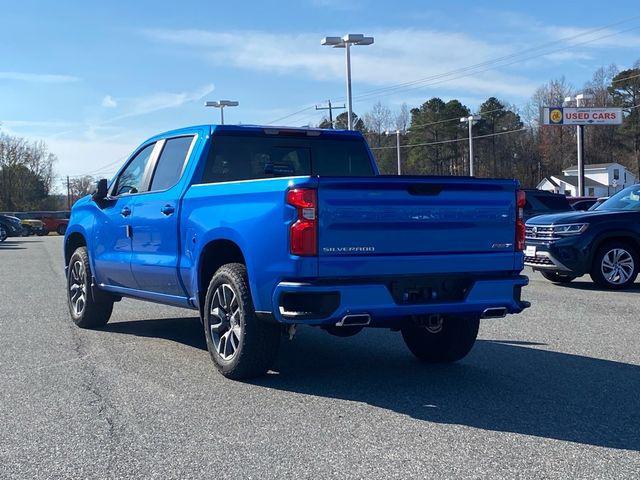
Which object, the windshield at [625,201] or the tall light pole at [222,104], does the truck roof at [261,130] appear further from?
the tall light pole at [222,104]

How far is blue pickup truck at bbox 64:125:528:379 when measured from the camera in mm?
5184

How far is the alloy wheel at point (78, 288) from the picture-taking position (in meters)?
8.58

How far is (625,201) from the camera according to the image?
512 inches

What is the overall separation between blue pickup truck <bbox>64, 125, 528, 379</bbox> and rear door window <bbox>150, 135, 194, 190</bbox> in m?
0.02

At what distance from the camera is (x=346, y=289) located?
205 inches

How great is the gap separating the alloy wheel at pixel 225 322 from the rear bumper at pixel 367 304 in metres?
0.66

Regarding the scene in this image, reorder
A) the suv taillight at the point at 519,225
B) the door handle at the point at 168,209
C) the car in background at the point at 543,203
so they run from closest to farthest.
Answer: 1. the suv taillight at the point at 519,225
2. the door handle at the point at 168,209
3. the car in background at the point at 543,203

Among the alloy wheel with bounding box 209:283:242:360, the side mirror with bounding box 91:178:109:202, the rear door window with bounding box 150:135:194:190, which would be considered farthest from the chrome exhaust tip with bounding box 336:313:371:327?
the side mirror with bounding box 91:178:109:202

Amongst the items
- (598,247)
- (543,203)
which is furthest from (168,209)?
(543,203)

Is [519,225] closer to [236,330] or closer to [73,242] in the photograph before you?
[236,330]

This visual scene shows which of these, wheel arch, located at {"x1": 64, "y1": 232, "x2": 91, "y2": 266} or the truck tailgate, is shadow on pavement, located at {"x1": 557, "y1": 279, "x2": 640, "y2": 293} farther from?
wheel arch, located at {"x1": 64, "y1": 232, "x2": 91, "y2": 266}

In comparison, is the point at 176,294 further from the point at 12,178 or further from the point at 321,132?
the point at 12,178

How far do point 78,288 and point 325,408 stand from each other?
14.9 feet

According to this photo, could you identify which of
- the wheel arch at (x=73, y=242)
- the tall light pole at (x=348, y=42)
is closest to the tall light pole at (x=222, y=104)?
Result: the tall light pole at (x=348, y=42)
